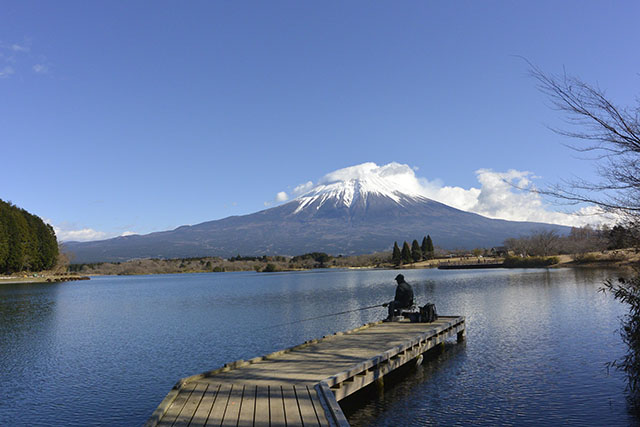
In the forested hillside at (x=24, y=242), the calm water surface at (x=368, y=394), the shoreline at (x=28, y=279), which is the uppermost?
the forested hillside at (x=24, y=242)

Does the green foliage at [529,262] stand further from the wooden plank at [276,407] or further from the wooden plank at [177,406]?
the wooden plank at [177,406]

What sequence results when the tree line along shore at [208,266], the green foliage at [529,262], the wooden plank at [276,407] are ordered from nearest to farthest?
the wooden plank at [276,407] → the tree line along shore at [208,266] → the green foliage at [529,262]

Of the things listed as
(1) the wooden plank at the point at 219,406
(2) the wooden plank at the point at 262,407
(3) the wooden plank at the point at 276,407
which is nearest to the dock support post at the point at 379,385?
(3) the wooden plank at the point at 276,407


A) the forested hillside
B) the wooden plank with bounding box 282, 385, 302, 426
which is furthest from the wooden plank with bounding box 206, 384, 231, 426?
the forested hillside

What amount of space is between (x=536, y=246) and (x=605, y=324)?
9061cm

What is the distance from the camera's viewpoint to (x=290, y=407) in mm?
8445

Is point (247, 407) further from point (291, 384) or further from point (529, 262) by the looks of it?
point (529, 262)

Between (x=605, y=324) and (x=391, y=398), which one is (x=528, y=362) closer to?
(x=391, y=398)

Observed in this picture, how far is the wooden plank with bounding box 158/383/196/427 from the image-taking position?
7953 mm

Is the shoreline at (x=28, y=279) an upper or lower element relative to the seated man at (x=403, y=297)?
lower

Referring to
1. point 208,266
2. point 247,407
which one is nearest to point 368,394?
point 247,407

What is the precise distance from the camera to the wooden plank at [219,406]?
7884 mm

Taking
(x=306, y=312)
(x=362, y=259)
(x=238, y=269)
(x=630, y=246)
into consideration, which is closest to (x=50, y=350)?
(x=306, y=312)

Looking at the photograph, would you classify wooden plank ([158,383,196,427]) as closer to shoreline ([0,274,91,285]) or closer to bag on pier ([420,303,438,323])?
bag on pier ([420,303,438,323])
